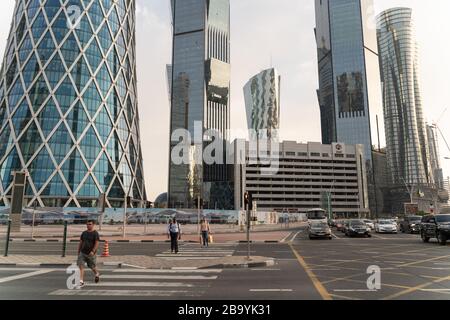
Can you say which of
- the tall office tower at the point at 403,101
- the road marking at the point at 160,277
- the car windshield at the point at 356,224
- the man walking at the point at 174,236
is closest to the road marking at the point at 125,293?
the road marking at the point at 160,277

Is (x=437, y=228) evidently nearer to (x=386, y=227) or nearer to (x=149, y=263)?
(x=386, y=227)

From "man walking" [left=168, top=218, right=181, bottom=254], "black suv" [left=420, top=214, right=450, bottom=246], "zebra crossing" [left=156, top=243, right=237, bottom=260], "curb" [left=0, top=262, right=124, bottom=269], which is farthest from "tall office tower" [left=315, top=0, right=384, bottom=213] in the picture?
"curb" [left=0, top=262, right=124, bottom=269]

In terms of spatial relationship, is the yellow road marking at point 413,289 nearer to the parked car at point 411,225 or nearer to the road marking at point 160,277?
the road marking at point 160,277

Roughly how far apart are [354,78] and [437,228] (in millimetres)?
160712

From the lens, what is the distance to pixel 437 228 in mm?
21953

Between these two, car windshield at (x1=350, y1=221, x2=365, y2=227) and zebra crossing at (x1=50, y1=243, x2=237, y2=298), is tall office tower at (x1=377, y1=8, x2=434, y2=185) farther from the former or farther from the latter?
zebra crossing at (x1=50, y1=243, x2=237, y2=298)

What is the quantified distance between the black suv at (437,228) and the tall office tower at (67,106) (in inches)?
2963

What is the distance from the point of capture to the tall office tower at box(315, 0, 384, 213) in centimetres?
16612

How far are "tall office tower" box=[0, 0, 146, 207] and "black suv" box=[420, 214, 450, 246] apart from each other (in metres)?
75.3

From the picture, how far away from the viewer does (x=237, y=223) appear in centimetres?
5628

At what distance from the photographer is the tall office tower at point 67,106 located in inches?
3255

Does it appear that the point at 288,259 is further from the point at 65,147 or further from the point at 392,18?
the point at 392,18

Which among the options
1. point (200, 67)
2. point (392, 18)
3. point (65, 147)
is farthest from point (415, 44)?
point (65, 147)

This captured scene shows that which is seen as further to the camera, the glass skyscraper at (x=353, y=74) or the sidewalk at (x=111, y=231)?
the glass skyscraper at (x=353, y=74)
